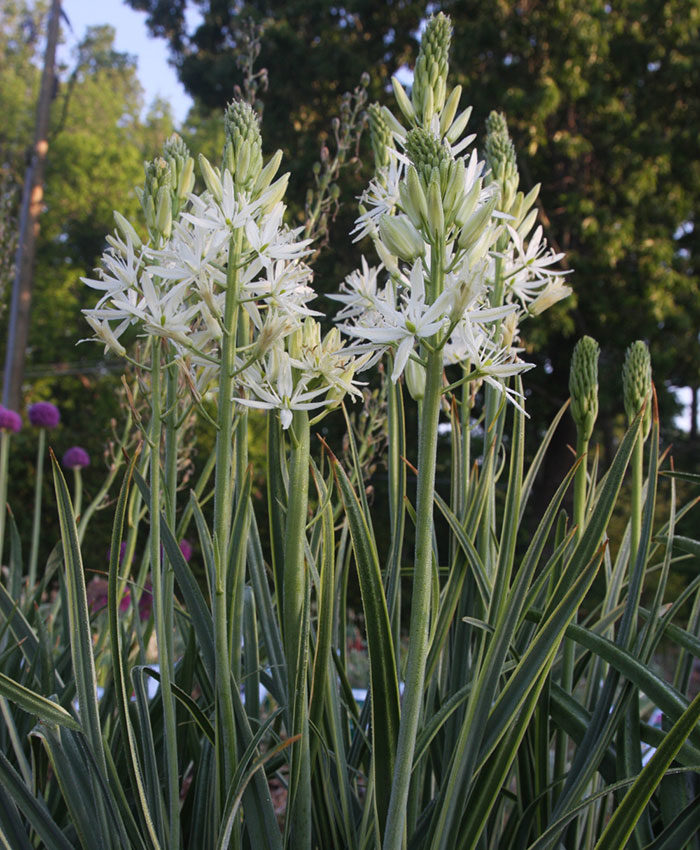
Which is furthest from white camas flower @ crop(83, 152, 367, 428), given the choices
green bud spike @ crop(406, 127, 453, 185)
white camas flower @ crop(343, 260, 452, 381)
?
green bud spike @ crop(406, 127, 453, 185)

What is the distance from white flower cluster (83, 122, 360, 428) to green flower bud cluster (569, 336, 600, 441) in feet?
1.88

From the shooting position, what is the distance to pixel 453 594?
1487 millimetres

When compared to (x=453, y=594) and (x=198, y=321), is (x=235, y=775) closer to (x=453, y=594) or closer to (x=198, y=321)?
(x=453, y=594)

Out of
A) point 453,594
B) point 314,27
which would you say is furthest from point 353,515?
point 314,27

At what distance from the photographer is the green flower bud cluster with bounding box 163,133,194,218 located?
1413 millimetres

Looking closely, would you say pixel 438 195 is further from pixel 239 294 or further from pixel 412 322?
pixel 239 294

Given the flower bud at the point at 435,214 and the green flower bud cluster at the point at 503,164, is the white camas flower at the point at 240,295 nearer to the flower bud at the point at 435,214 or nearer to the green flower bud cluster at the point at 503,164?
the flower bud at the point at 435,214

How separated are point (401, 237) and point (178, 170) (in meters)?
0.55

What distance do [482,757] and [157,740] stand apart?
73 centimetres

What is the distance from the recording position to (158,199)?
1.37 meters

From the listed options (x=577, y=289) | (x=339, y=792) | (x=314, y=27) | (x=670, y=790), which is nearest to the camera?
(x=670, y=790)

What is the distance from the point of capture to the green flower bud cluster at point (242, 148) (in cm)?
129

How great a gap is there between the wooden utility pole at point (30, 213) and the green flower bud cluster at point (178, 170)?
11.3 meters

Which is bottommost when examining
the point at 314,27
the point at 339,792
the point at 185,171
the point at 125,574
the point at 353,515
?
the point at 339,792
